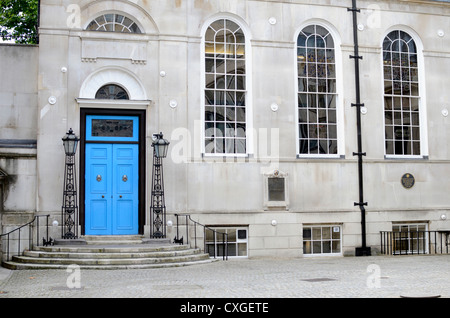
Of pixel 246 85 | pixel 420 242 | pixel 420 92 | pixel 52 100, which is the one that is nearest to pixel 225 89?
pixel 246 85

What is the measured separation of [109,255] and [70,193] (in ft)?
8.72

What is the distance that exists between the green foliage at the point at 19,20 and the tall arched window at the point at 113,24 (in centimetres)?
1021

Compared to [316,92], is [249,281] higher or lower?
lower

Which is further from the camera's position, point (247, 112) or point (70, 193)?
point (247, 112)

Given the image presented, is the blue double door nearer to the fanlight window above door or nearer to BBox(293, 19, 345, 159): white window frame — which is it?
the fanlight window above door

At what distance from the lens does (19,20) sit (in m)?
27.3

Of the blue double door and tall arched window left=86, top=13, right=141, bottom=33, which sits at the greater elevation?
tall arched window left=86, top=13, right=141, bottom=33

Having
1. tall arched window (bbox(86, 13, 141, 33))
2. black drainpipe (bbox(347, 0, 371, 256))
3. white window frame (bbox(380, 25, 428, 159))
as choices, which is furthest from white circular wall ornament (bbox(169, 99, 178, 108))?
white window frame (bbox(380, 25, 428, 159))

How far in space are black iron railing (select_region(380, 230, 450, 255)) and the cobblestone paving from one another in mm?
2834

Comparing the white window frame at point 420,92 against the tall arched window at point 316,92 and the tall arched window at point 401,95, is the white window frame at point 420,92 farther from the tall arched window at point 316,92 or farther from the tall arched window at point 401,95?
the tall arched window at point 316,92

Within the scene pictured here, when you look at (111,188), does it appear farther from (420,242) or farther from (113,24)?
(420,242)

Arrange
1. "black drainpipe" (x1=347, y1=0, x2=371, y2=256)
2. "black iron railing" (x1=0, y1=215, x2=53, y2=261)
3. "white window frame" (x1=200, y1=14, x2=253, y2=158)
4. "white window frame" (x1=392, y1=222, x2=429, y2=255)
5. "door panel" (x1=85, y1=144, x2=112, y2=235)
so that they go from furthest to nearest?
"white window frame" (x1=392, y1=222, x2=429, y2=255) < "black drainpipe" (x1=347, y1=0, x2=371, y2=256) < "white window frame" (x1=200, y1=14, x2=253, y2=158) < "door panel" (x1=85, y1=144, x2=112, y2=235) < "black iron railing" (x1=0, y1=215, x2=53, y2=261)

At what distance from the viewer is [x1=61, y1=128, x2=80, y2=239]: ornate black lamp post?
16.3 metres

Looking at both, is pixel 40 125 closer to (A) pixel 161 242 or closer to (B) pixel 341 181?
(A) pixel 161 242
